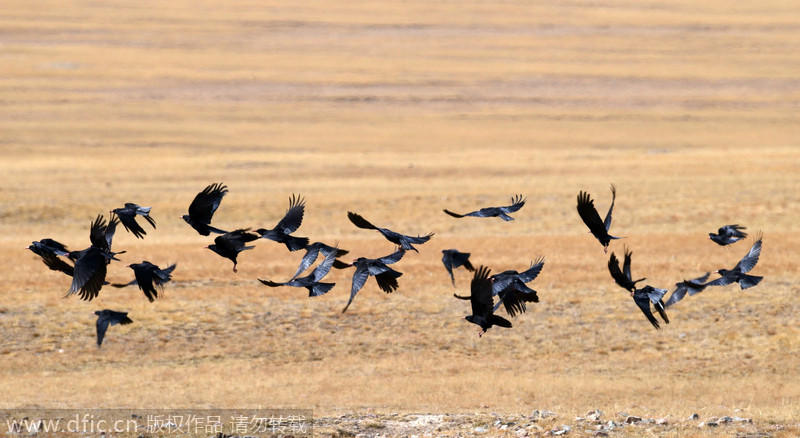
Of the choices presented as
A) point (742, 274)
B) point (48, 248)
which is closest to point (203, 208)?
point (48, 248)

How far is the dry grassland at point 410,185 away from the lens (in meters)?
15.7

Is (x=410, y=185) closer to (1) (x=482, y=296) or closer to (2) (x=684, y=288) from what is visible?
(2) (x=684, y=288)

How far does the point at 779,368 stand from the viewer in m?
15.9

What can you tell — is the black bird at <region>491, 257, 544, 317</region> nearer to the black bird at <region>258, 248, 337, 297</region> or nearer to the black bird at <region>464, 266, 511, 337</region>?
the black bird at <region>464, 266, 511, 337</region>

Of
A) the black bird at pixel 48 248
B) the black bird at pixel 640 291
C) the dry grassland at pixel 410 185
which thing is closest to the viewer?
the black bird at pixel 640 291

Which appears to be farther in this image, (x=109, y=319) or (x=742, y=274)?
(x=109, y=319)

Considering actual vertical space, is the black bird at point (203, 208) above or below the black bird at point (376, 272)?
above

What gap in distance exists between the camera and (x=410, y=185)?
32.3 meters

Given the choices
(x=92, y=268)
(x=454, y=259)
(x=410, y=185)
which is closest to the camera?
(x=92, y=268)

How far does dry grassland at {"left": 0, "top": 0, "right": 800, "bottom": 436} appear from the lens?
619 inches

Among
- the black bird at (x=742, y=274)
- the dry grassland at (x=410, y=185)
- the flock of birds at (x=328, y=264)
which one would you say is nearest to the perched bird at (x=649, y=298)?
the flock of birds at (x=328, y=264)

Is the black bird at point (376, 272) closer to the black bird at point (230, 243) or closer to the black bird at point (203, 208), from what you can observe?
the black bird at point (230, 243)

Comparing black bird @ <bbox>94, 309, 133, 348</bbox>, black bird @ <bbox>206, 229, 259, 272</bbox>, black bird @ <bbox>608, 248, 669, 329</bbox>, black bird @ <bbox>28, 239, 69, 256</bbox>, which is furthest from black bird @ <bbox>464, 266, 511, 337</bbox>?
black bird @ <bbox>28, 239, 69, 256</bbox>

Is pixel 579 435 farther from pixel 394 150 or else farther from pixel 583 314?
pixel 394 150
